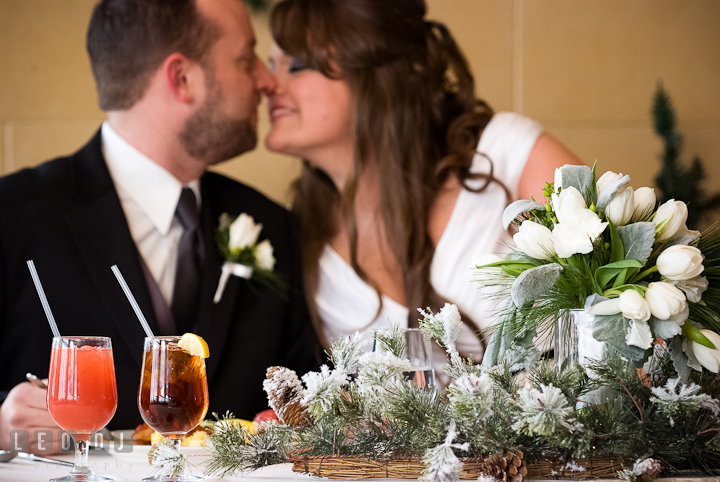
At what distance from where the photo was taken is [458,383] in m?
0.78

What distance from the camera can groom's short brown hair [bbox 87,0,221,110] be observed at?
7.59 feet

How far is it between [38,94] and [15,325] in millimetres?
1507

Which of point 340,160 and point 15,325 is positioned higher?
point 340,160

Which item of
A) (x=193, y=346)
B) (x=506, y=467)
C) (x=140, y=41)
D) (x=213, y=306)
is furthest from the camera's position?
(x=140, y=41)

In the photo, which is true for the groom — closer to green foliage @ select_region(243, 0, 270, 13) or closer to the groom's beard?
the groom's beard

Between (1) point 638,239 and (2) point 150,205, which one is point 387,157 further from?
(1) point 638,239

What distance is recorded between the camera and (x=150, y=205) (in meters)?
2.23

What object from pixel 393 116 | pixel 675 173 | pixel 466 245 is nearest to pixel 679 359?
pixel 466 245

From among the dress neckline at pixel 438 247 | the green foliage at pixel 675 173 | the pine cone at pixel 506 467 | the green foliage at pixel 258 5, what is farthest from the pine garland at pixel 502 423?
the green foliage at pixel 258 5

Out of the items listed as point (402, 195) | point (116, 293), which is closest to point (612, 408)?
point (116, 293)

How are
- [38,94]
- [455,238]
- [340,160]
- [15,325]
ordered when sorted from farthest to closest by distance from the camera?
[38,94]
[340,160]
[455,238]
[15,325]

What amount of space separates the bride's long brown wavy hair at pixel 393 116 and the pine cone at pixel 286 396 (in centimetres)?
152

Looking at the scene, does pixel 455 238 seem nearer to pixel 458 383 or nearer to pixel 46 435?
pixel 46 435

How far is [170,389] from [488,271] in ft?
1.68
